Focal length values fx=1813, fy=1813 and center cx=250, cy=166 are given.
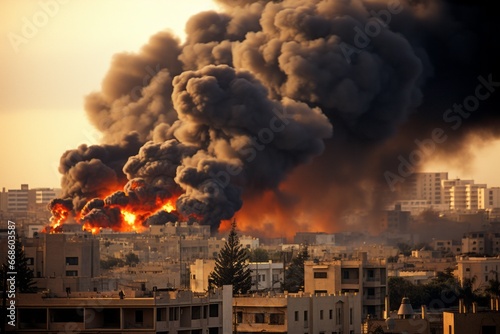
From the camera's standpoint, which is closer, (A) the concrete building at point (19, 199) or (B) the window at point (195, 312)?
(B) the window at point (195, 312)

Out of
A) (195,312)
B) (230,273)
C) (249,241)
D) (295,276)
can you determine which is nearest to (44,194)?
(249,241)

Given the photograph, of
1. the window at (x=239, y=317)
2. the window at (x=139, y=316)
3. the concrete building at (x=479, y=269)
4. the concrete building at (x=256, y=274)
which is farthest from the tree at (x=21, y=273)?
the concrete building at (x=479, y=269)

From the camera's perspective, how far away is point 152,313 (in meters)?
40.0

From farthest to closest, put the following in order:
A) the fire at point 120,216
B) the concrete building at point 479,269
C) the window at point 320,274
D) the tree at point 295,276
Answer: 1. the fire at point 120,216
2. the concrete building at point 479,269
3. the tree at point 295,276
4. the window at point 320,274

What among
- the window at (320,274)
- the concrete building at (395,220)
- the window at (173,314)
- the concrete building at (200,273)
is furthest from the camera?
the concrete building at (395,220)

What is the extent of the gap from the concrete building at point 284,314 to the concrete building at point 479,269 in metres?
41.7

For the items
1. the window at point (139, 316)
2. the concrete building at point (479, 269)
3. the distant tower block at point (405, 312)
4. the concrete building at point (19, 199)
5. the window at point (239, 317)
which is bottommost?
the window at point (139, 316)

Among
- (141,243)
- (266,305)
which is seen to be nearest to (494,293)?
(266,305)

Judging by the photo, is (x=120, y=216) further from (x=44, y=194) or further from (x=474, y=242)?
(x=44, y=194)

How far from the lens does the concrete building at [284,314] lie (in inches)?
1864

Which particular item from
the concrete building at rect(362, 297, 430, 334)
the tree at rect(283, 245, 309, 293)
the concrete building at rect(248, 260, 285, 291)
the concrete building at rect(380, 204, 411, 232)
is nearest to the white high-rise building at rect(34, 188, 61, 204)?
the concrete building at rect(380, 204, 411, 232)

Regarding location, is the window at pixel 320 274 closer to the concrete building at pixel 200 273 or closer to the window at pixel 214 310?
the concrete building at pixel 200 273

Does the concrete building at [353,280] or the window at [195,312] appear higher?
the concrete building at [353,280]

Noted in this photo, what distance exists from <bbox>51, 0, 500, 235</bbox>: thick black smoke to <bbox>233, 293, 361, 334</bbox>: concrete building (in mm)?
59985
